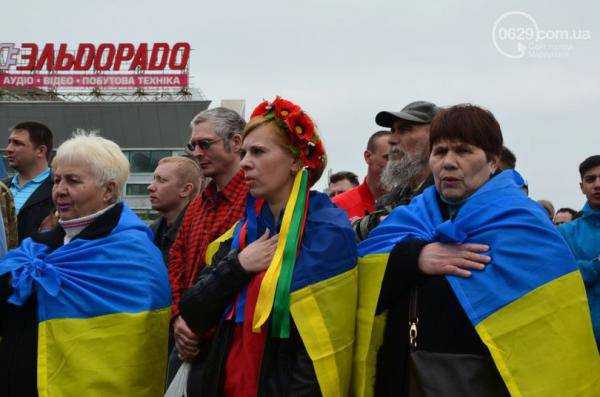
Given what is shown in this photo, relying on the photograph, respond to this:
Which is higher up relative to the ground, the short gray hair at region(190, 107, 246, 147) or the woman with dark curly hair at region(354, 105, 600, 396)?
the short gray hair at region(190, 107, 246, 147)

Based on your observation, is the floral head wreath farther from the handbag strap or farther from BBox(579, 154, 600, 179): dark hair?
BBox(579, 154, 600, 179): dark hair

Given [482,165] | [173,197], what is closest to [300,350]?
[482,165]

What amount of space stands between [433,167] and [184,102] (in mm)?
55571

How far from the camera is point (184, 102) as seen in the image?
57.9 m

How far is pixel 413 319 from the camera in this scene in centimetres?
346

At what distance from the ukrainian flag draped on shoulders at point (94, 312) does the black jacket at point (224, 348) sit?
0.37 metres

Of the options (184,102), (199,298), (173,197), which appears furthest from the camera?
(184,102)

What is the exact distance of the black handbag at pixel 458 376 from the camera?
3.22 m

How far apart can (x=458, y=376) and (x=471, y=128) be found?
107 cm

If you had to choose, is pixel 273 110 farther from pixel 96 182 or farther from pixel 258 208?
pixel 96 182

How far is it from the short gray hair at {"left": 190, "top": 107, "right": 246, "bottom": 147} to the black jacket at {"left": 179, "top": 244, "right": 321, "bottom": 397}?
1528 millimetres

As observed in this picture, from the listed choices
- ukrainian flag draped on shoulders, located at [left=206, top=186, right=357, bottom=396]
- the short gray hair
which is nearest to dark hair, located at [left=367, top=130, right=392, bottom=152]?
the short gray hair

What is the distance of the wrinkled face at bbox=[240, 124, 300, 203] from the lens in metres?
3.70

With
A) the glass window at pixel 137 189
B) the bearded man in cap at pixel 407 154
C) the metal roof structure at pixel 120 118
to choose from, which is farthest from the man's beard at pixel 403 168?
the metal roof structure at pixel 120 118
